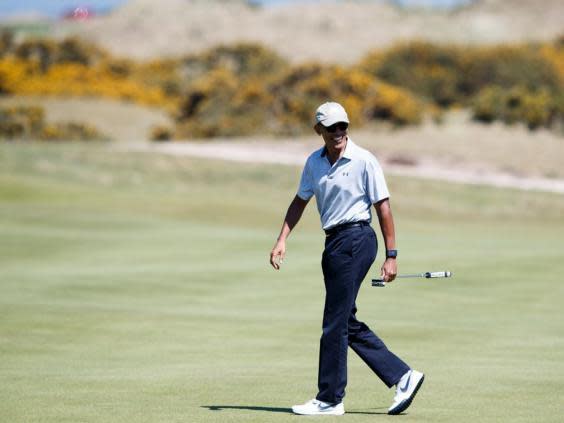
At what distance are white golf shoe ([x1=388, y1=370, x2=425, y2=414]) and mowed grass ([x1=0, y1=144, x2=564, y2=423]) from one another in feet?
0.52

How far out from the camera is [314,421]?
8.21m

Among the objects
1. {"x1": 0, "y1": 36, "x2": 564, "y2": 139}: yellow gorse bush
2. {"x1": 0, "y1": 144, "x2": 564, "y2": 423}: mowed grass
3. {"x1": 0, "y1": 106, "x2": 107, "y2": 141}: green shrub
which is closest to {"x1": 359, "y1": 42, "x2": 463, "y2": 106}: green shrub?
{"x1": 0, "y1": 36, "x2": 564, "y2": 139}: yellow gorse bush

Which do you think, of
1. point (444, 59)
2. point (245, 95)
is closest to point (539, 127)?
point (245, 95)

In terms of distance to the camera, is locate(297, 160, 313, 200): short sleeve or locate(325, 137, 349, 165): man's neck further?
locate(297, 160, 313, 200): short sleeve

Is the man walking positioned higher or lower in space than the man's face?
lower

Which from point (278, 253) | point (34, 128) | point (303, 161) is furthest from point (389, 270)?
point (34, 128)

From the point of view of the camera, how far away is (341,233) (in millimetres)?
8562

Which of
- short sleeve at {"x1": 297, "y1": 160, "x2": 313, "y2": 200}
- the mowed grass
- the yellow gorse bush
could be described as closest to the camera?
short sleeve at {"x1": 297, "y1": 160, "x2": 313, "y2": 200}

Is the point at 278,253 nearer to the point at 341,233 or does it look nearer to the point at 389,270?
the point at 341,233

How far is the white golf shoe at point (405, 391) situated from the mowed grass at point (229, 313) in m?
0.16

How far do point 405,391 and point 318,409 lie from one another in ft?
1.99

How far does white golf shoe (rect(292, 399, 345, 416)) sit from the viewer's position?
27.8 feet

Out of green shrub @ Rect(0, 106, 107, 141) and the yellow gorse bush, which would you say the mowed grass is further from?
the yellow gorse bush

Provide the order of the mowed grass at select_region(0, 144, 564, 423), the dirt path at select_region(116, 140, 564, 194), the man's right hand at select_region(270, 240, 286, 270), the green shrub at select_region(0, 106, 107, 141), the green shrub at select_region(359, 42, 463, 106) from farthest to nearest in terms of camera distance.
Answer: the green shrub at select_region(359, 42, 463, 106)
the green shrub at select_region(0, 106, 107, 141)
the dirt path at select_region(116, 140, 564, 194)
the mowed grass at select_region(0, 144, 564, 423)
the man's right hand at select_region(270, 240, 286, 270)
